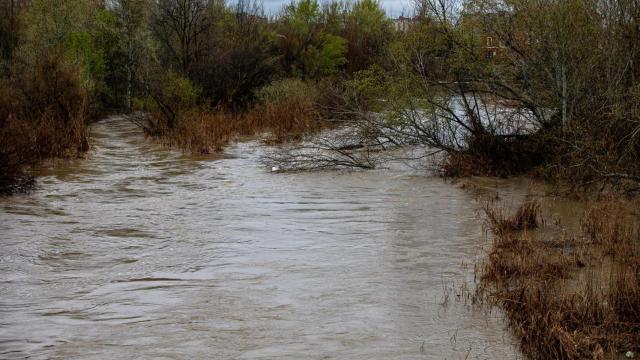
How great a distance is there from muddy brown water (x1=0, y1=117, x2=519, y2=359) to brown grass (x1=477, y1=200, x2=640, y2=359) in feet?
0.90

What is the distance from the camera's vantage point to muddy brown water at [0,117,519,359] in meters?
5.74

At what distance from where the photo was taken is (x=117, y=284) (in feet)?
24.1

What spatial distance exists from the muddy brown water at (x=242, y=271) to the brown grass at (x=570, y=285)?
0.90 ft

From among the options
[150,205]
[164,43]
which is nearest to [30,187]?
[150,205]

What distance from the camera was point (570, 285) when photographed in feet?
22.5

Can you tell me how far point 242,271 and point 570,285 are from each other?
3.30 meters

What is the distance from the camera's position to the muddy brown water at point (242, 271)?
18.8 ft

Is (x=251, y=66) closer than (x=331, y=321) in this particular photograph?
No

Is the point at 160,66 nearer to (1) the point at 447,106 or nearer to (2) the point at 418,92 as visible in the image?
(2) the point at 418,92

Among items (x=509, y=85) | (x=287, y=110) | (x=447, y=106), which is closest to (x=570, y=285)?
(x=509, y=85)

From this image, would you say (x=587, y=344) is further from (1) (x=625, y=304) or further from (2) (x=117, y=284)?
(2) (x=117, y=284)

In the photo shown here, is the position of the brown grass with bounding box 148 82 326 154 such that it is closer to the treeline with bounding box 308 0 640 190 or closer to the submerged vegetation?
the submerged vegetation

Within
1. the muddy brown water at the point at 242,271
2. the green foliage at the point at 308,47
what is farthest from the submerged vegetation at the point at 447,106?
the green foliage at the point at 308,47

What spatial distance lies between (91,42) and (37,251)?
1972 cm
